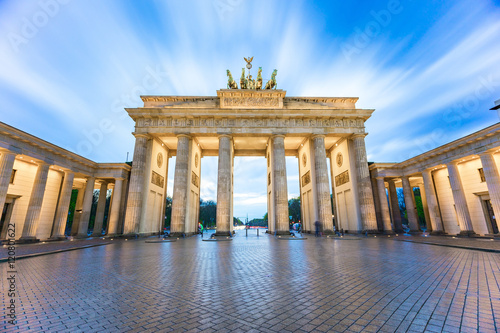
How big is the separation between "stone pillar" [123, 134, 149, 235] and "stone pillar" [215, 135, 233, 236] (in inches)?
348

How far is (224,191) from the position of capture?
2389cm

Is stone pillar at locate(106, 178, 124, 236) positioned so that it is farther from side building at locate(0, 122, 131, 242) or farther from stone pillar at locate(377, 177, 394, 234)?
stone pillar at locate(377, 177, 394, 234)

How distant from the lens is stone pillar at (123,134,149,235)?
22.7m

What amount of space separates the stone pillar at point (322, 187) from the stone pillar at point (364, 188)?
12.4 ft

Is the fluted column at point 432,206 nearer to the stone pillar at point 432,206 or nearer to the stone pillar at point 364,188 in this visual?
the stone pillar at point 432,206

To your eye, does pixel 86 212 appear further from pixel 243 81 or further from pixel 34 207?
pixel 243 81

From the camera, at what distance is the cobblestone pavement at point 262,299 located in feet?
10.1

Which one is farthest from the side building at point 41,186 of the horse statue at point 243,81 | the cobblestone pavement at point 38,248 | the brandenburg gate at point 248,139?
the horse statue at point 243,81

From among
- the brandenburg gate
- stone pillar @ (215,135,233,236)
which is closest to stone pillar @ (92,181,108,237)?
the brandenburg gate

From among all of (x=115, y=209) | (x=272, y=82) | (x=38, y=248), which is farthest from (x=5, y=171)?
(x=272, y=82)

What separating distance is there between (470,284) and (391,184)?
30.3 meters

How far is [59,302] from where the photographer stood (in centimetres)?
409

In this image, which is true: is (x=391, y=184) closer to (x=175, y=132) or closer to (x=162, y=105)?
(x=175, y=132)

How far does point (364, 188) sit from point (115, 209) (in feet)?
97.4
